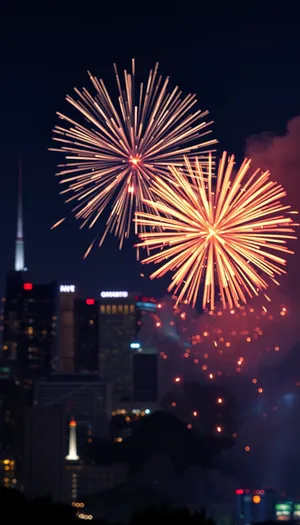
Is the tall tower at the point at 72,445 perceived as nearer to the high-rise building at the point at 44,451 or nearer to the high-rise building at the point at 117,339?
the high-rise building at the point at 44,451

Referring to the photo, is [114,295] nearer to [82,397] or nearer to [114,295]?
[114,295]

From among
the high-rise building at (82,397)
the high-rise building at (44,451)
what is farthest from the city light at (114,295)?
the high-rise building at (44,451)

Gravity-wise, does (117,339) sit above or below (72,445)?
above

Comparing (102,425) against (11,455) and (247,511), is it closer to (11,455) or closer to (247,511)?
(11,455)

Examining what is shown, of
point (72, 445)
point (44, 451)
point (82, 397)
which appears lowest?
point (44, 451)

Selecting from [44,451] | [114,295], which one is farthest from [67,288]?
[44,451]

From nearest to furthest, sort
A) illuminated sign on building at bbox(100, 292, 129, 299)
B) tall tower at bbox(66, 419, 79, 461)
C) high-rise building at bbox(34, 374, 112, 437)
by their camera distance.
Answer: tall tower at bbox(66, 419, 79, 461)
high-rise building at bbox(34, 374, 112, 437)
illuminated sign on building at bbox(100, 292, 129, 299)

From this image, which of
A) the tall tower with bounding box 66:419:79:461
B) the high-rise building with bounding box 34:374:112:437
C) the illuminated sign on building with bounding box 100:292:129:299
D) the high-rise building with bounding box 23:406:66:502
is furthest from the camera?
the illuminated sign on building with bounding box 100:292:129:299

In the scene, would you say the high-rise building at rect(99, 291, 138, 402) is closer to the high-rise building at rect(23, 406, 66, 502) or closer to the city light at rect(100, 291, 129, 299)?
the city light at rect(100, 291, 129, 299)

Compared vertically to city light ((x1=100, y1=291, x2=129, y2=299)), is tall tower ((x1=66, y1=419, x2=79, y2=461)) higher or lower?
lower

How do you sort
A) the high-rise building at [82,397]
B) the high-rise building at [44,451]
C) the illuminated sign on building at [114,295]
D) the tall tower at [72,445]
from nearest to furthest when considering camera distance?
the high-rise building at [44,451], the tall tower at [72,445], the high-rise building at [82,397], the illuminated sign on building at [114,295]

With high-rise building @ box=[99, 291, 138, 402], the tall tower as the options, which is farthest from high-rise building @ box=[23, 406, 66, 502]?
high-rise building @ box=[99, 291, 138, 402]
